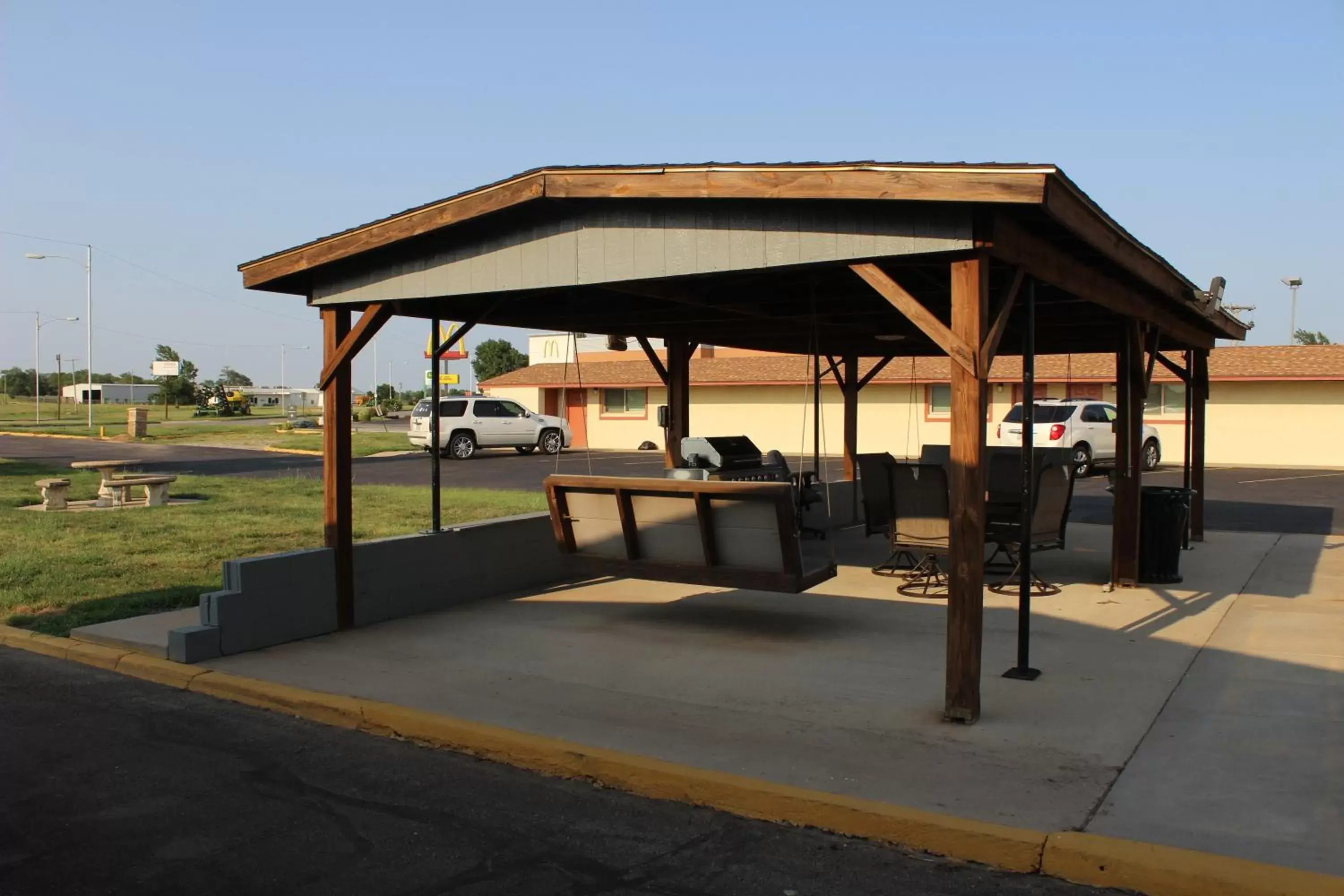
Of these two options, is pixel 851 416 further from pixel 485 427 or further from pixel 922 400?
pixel 485 427

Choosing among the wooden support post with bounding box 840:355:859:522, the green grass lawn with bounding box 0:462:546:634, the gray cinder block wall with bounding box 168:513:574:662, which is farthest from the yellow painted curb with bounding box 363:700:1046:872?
the wooden support post with bounding box 840:355:859:522

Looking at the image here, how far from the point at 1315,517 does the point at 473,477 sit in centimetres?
1762

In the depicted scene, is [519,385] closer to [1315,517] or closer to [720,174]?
[1315,517]

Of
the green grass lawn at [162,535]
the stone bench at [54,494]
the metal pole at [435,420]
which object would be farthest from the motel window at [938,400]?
the metal pole at [435,420]

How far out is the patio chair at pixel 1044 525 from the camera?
396 inches

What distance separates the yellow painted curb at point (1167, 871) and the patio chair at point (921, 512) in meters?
5.76

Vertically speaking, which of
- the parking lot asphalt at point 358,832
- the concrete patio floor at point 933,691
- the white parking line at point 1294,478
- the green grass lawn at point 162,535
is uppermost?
the white parking line at point 1294,478

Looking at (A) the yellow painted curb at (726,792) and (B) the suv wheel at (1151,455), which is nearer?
(A) the yellow painted curb at (726,792)

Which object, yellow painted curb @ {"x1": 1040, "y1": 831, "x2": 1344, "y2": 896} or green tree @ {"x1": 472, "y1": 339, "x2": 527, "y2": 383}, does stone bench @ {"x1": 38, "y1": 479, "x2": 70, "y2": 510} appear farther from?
green tree @ {"x1": 472, "y1": 339, "x2": 527, "y2": 383}

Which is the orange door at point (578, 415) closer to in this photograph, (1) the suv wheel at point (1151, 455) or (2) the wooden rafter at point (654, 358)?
(1) the suv wheel at point (1151, 455)

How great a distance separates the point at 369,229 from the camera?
8.27 metres

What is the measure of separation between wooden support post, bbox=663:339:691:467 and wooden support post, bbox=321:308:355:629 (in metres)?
5.45

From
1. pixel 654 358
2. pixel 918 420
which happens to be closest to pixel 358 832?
pixel 654 358

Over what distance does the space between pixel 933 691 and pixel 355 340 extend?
5257 millimetres
